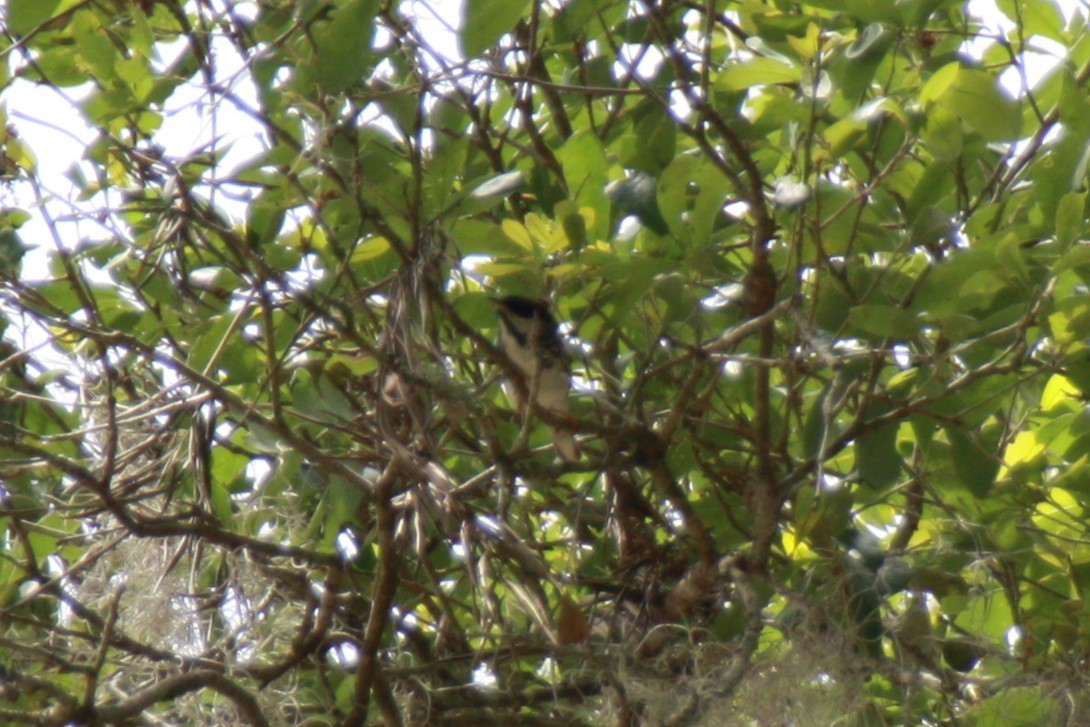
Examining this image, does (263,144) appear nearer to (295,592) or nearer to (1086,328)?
(295,592)

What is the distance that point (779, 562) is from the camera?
197 cm

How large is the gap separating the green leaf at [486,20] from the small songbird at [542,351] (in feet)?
1.35

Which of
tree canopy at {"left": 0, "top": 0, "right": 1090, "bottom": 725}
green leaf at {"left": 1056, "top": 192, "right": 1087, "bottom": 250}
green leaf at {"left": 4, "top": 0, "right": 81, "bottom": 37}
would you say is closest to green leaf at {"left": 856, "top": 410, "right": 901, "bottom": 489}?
tree canopy at {"left": 0, "top": 0, "right": 1090, "bottom": 725}

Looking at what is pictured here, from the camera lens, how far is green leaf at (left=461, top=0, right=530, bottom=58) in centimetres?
134

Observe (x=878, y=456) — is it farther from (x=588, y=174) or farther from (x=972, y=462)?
(x=588, y=174)

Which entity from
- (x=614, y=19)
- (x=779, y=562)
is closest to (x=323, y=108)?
(x=614, y=19)

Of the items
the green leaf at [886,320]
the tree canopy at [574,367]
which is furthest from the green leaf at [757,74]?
the green leaf at [886,320]

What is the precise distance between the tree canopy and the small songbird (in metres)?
0.03

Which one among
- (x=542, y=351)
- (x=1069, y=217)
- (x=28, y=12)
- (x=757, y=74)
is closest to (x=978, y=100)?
(x=1069, y=217)

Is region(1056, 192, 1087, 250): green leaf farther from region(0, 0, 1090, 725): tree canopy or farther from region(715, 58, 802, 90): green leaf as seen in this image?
region(715, 58, 802, 90): green leaf

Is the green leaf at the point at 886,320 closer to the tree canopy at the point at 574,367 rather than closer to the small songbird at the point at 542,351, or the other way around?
the tree canopy at the point at 574,367

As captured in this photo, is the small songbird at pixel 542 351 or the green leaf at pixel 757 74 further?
the small songbird at pixel 542 351

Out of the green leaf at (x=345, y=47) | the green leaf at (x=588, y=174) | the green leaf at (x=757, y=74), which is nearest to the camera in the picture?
the green leaf at (x=345, y=47)

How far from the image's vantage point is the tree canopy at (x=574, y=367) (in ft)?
4.95
